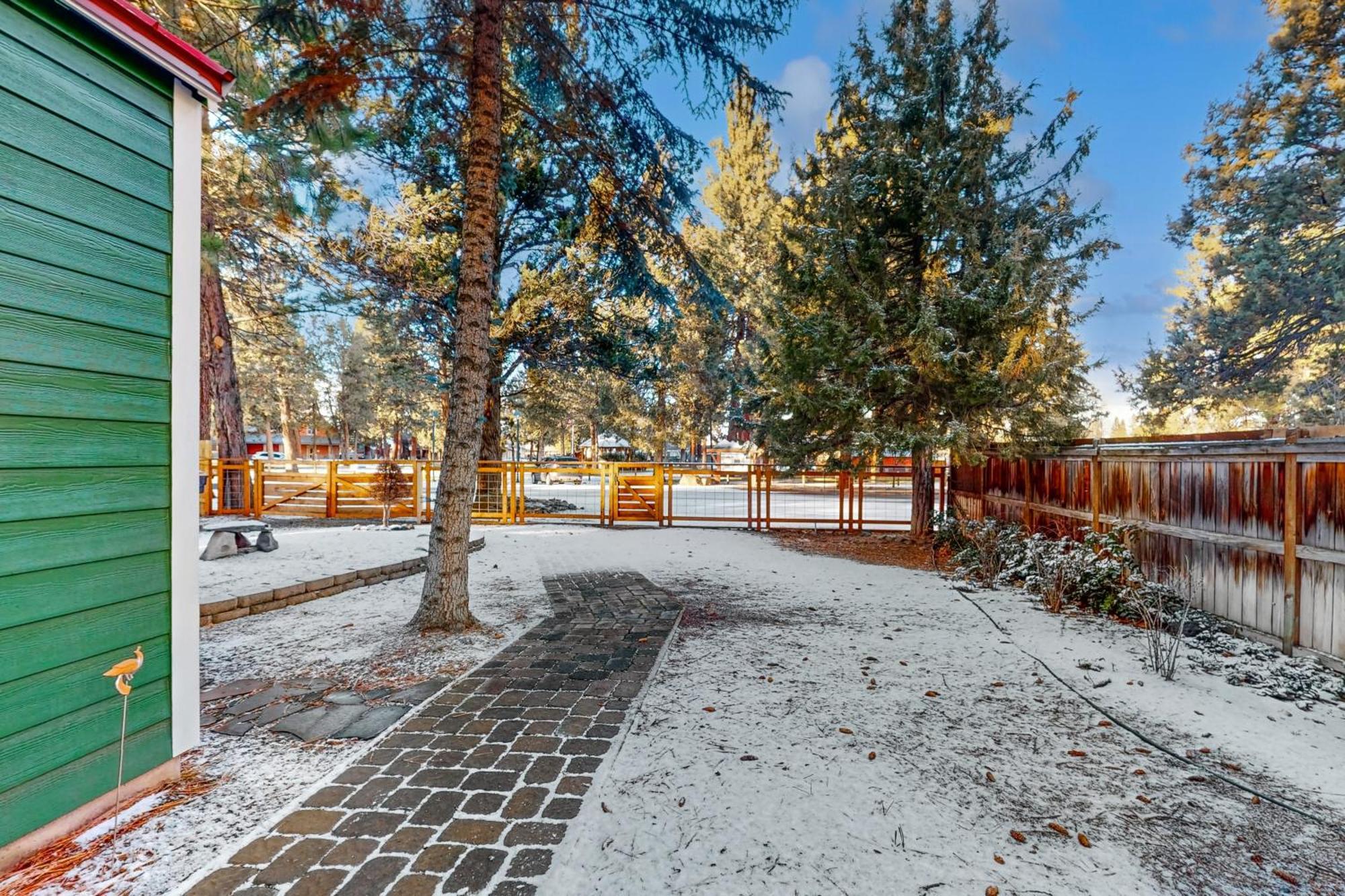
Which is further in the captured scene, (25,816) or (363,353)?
(363,353)

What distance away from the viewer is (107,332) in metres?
1.86

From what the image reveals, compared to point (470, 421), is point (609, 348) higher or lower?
higher

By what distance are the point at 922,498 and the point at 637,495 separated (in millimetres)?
5366

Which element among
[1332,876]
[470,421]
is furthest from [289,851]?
[1332,876]

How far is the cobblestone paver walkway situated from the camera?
1.64 meters

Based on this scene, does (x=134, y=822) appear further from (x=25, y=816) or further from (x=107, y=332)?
(x=107, y=332)

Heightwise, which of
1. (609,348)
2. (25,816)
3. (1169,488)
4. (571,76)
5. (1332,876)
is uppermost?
(571,76)

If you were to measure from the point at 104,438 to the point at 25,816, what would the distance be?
117cm

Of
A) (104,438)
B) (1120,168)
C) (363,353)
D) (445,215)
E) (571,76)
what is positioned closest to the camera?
(104,438)

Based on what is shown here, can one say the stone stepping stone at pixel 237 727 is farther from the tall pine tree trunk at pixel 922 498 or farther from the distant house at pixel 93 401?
the tall pine tree trunk at pixel 922 498

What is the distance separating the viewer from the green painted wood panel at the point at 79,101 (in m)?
1.62

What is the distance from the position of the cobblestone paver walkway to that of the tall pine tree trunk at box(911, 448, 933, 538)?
645cm

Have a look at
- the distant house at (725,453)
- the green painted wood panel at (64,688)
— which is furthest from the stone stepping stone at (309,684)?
the distant house at (725,453)

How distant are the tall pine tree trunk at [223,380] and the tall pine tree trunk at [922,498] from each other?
12197mm
